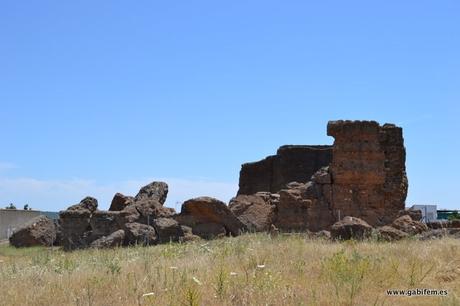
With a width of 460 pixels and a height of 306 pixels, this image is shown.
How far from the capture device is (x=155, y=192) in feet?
65.1

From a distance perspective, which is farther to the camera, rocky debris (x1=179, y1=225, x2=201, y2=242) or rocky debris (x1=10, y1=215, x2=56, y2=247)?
rocky debris (x1=10, y1=215, x2=56, y2=247)

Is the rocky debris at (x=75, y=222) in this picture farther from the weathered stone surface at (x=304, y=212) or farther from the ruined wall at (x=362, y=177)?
the ruined wall at (x=362, y=177)

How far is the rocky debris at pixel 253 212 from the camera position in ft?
55.7

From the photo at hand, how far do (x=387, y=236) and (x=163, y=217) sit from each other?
7.02 meters

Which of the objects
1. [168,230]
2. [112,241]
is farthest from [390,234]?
[112,241]

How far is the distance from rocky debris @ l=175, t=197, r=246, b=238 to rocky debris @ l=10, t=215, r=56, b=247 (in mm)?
6151

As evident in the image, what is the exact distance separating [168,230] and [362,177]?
6172mm

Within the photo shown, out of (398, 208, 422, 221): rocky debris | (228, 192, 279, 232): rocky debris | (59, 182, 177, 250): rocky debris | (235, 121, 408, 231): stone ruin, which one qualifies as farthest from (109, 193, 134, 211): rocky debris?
(398, 208, 422, 221): rocky debris

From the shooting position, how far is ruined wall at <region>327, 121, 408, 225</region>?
17.7 m

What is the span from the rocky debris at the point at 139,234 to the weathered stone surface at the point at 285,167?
11.8 metres

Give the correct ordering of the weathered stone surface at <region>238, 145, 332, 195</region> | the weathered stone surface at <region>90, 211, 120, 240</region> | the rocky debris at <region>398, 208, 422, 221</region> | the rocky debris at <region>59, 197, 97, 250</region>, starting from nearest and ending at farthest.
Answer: the rocky debris at <region>398, 208, 422, 221</region> → the weathered stone surface at <region>90, 211, 120, 240</region> → the rocky debris at <region>59, 197, 97, 250</region> → the weathered stone surface at <region>238, 145, 332, 195</region>

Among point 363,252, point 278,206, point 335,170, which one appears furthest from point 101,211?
point 363,252

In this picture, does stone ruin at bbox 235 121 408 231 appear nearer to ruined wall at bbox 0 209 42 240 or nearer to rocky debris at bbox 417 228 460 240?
rocky debris at bbox 417 228 460 240

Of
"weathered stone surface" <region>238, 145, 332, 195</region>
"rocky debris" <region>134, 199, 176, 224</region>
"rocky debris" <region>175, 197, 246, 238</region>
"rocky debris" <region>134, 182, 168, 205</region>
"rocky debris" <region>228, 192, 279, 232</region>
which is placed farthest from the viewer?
"weathered stone surface" <region>238, 145, 332, 195</region>
